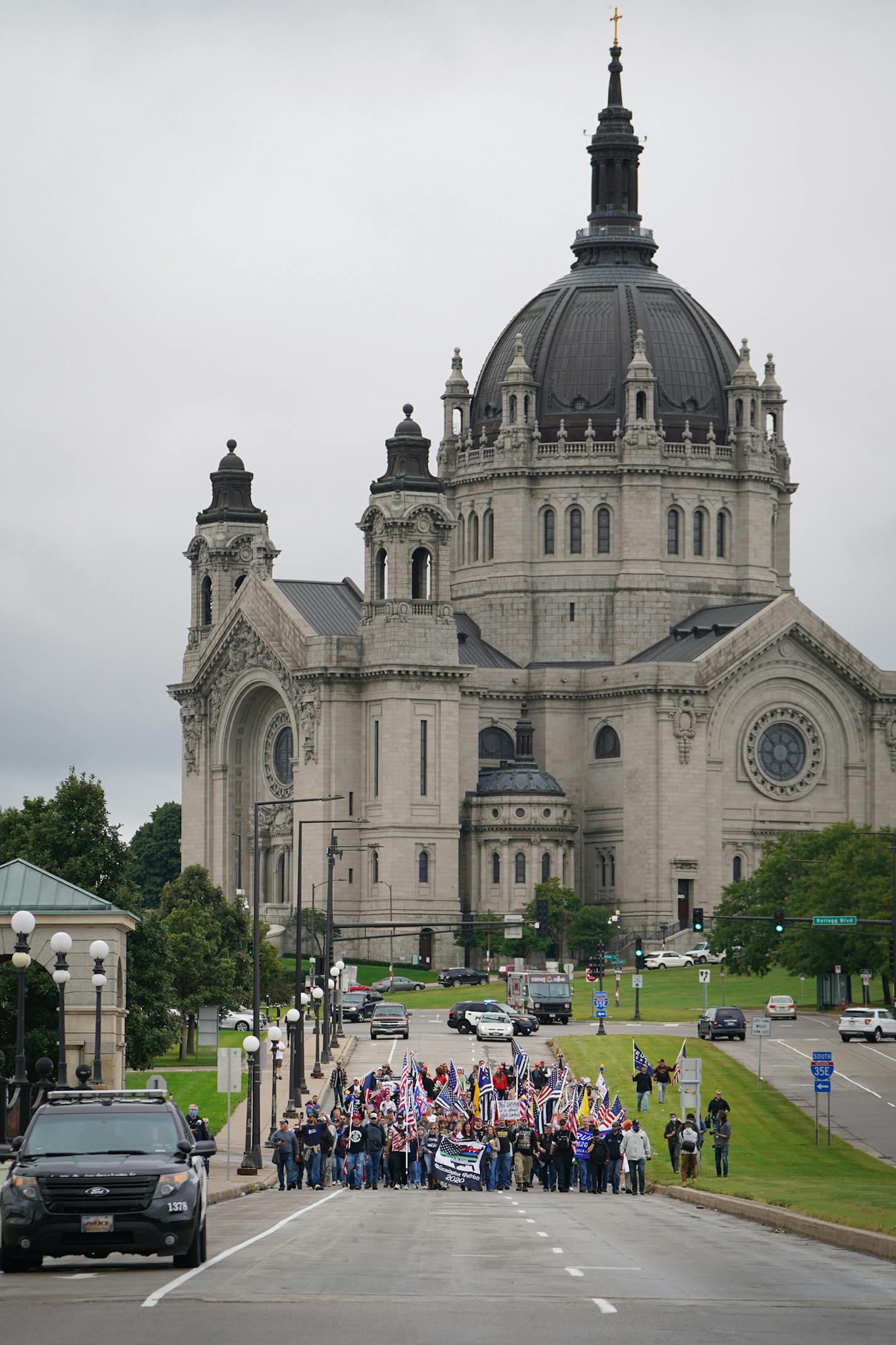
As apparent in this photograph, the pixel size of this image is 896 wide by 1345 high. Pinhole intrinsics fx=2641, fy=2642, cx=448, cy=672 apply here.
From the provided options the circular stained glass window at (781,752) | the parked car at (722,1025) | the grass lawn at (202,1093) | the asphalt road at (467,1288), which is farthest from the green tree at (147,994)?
the circular stained glass window at (781,752)

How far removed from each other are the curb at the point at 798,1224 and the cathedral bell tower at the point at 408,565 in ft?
315

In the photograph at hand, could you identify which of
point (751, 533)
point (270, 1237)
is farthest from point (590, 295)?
point (270, 1237)

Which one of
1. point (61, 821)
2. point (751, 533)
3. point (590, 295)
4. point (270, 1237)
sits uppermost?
point (590, 295)

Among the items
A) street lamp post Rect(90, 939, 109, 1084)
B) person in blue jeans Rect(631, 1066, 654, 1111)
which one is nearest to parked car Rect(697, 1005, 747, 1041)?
person in blue jeans Rect(631, 1066, 654, 1111)

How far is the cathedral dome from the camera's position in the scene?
6216 inches

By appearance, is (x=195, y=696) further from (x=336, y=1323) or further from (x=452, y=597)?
(x=336, y=1323)

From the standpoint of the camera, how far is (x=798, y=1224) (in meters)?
35.6

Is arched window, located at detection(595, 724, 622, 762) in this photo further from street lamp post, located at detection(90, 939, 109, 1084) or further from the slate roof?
street lamp post, located at detection(90, 939, 109, 1084)

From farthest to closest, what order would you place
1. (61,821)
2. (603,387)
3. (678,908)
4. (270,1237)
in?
(603,387)
(678,908)
(61,821)
(270,1237)

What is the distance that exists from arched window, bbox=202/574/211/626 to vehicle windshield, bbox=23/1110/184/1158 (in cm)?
13481

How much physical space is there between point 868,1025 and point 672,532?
6950 centimetres

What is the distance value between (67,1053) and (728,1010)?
1519 inches

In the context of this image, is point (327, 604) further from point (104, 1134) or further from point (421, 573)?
point (104, 1134)

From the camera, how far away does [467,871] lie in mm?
145125
